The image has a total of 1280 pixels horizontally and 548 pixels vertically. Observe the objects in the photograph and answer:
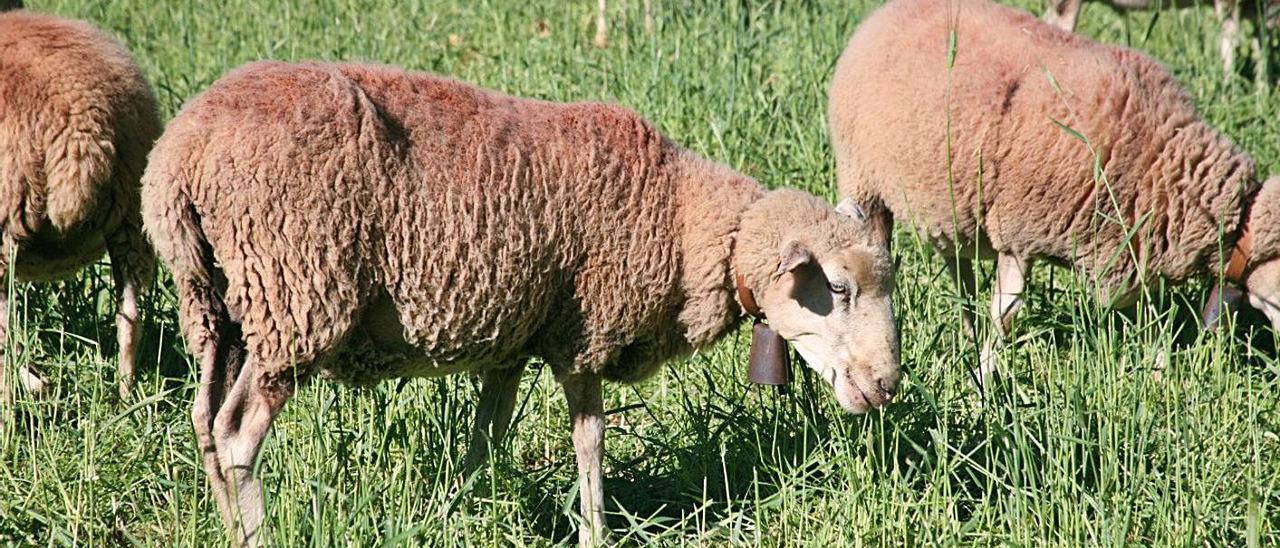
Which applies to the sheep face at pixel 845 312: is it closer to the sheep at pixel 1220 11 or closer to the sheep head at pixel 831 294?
the sheep head at pixel 831 294

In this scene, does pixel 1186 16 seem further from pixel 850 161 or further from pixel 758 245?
pixel 758 245

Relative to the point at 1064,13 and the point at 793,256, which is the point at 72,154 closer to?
the point at 793,256

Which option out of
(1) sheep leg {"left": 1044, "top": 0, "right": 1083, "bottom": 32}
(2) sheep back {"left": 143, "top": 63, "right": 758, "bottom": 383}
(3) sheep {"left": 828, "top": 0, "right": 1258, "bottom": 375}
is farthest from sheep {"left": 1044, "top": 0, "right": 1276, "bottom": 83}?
(2) sheep back {"left": 143, "top": 63, "right": 758, "bottom": 383}

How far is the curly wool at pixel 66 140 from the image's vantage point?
13.6 feet

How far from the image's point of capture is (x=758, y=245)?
146 inches

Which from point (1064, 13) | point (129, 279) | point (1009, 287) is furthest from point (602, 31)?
point (129, 279)

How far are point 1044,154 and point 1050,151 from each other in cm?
2

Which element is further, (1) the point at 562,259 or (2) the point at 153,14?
(2) the point at 153,14

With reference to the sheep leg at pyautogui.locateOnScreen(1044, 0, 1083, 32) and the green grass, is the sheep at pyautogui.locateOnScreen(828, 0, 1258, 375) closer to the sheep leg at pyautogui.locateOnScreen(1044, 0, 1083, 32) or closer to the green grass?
the green grass

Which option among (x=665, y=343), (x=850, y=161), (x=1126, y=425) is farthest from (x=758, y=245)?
(x=850, y=161)

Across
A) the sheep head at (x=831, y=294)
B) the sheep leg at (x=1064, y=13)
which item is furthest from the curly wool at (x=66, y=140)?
the sheep leg at (x=1064, y=13)

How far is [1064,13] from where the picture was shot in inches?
340

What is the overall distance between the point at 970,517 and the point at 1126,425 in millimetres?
522

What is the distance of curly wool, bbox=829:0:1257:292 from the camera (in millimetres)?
4930
